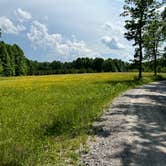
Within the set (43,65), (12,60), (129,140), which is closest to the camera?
(129,140)

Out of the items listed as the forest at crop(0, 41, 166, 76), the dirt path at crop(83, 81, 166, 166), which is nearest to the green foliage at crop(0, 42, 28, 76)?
the forest at crop(0, 41, 166, 76)

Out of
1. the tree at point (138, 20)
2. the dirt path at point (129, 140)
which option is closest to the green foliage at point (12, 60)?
the tree at point (138, 20)

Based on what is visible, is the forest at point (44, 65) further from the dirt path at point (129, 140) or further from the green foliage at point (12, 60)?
the dirt path at point (129, 140)

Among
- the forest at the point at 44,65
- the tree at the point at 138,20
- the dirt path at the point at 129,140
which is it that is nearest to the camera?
the dirt path at the point at 129,140

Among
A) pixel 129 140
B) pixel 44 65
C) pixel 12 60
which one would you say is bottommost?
pixel 129 140

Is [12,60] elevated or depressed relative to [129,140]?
elevated

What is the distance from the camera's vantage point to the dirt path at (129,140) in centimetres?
875

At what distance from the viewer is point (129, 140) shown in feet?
35.4

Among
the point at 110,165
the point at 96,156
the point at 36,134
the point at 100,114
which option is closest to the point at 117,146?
the point at 96,156

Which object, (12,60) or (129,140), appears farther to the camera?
(12,60)

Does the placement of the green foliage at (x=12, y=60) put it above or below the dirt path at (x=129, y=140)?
above

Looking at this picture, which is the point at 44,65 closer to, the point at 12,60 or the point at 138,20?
the point at 12,60

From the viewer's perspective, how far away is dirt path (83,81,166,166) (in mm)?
8750

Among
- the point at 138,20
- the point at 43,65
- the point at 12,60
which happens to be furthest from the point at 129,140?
the point at 43,65
